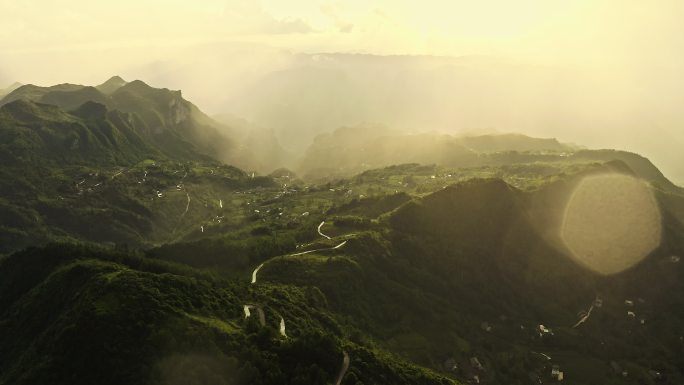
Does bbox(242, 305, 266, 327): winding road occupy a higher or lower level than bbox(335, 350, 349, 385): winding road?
higher

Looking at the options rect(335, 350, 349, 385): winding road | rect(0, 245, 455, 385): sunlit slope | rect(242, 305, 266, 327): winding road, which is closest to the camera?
rect(0, 245, 455, 385): sunlit slope

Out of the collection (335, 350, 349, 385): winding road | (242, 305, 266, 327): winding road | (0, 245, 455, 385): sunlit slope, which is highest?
(0, 245, 455, 385): sunlit slope

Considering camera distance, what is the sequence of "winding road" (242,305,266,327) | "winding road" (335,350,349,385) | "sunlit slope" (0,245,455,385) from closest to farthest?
1. "sunlit slope" (0,245,455,385)
2. "winding road" (335,350,349,385)
3. "winding road" (242,305,266,327)

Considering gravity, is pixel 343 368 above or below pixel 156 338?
below

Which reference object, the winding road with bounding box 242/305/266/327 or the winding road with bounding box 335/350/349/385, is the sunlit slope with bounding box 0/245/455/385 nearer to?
the winding road with bounding box 335/350/349/385

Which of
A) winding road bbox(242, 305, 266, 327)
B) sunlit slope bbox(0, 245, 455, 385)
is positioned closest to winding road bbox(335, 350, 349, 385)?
sunlit slope bbox(0, 245, 455, 385)

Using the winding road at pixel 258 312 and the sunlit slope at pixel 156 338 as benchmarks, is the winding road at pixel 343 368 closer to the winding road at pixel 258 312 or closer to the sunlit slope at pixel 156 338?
the sunlit slope at pixel 156 338

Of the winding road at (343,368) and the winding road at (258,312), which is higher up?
the winding road at (258,312)

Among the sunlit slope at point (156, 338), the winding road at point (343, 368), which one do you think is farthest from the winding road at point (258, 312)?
the winding road at point (343, 368)

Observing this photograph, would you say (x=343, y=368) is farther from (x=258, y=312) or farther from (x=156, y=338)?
(x=156, y=338)

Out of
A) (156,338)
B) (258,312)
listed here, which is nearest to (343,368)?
(258,312)

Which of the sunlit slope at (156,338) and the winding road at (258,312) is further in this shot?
the winding road at (258,312)

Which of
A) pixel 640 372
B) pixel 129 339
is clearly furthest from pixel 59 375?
pixel 640 372

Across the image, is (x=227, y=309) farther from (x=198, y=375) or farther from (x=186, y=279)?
(x=198, y=375)
